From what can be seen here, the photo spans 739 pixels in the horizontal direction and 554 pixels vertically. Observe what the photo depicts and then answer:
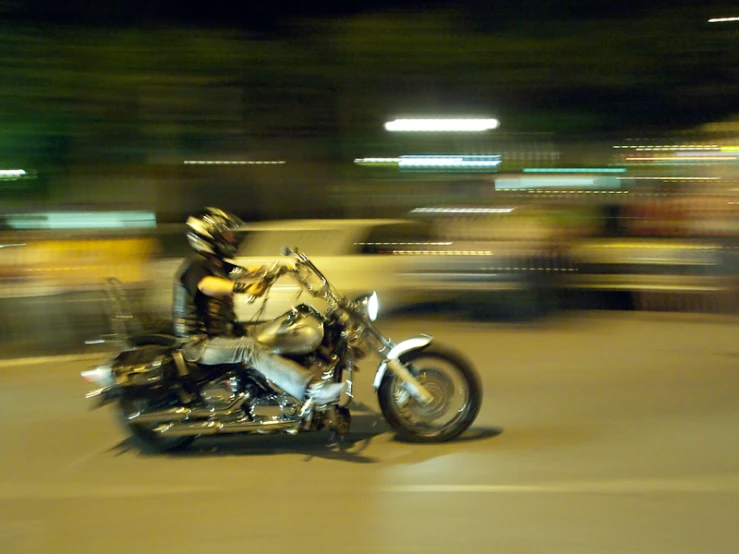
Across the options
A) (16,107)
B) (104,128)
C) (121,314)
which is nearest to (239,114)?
(104,128)

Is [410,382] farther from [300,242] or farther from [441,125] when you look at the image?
[441,125]

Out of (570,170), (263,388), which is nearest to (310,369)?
(263,388)

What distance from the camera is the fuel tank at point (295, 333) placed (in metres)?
5.90

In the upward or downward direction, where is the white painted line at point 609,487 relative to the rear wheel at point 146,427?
downward

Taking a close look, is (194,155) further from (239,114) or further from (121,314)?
(121,314)

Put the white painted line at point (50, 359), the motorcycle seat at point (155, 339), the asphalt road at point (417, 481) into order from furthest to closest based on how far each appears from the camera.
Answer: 1. the white painted line at point (50, 359)
2. the motorcycle seat at point (155, 339)
3. the asphalt road at point (417, 481)

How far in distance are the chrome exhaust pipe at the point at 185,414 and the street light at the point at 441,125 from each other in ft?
37.0

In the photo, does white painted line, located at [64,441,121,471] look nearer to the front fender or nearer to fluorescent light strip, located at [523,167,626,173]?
the front fender

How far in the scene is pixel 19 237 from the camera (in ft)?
40.2

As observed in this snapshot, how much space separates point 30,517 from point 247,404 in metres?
1.58

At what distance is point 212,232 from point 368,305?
3.81ft

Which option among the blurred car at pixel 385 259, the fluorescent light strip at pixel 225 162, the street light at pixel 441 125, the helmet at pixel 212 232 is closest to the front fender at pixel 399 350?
the helmet at pixel 212 232

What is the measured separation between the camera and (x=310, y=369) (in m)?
5.90

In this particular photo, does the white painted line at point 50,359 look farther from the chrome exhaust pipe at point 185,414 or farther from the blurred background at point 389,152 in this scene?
the chrome exhaust pipe at point 185,414
